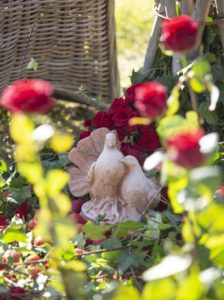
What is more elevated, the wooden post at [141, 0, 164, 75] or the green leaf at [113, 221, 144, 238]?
the wooden post at [141, 0, 164, 75]

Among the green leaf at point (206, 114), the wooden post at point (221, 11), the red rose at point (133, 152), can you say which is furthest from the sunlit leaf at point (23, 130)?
the wooden post at point (221, 11)

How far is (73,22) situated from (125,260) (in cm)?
113

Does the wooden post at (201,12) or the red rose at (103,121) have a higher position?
the wooden post at (201,12)

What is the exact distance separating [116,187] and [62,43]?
0.87 m

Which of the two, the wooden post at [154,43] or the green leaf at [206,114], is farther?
the wooden post at [154,43]

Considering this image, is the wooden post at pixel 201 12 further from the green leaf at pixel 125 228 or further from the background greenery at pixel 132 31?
the background greenery at pixel 132 31

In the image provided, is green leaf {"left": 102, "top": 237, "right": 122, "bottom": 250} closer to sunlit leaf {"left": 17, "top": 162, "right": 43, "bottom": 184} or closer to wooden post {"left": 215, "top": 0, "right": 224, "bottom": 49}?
sunlit leaf {"left": 17, "top": 162, "right": 43, "bottom": 184}

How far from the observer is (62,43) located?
2312 millimetres

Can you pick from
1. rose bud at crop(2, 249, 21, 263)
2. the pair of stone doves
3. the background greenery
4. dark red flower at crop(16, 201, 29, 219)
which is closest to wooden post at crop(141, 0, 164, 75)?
the pair of stone doves

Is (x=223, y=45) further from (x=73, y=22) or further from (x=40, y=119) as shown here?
(x=40, y=119)

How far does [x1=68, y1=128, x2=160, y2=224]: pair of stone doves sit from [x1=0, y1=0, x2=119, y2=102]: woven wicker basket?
615 millimetres

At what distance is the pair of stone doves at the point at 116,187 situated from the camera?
4.99 feet

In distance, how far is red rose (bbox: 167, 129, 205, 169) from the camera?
0.85 m

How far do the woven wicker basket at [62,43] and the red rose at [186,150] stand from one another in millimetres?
1227
